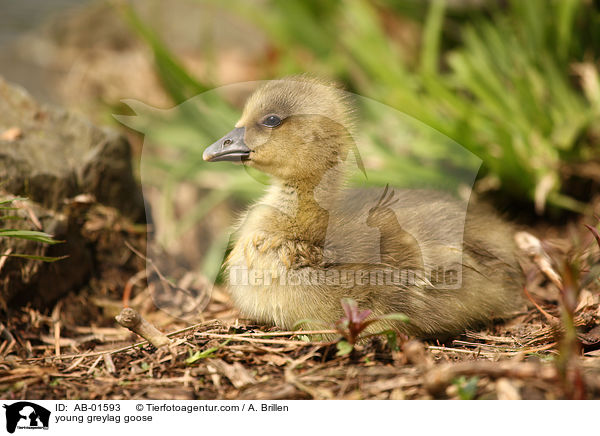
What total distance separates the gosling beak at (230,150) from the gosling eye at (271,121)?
0.08m

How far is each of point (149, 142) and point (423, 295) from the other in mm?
2817

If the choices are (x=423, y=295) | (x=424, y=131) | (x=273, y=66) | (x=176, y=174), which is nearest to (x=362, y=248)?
(x=423, y=295)

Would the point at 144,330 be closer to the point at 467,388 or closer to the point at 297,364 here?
the point at 297,364

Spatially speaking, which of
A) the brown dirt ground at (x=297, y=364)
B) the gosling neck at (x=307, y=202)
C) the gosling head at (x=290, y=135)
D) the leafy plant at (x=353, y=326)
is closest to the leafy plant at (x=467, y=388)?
the brown dirt ground at (x=297, y=364)

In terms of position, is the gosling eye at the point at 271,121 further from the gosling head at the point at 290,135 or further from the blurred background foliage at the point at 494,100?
the blurred background foliage at the point at 494,100

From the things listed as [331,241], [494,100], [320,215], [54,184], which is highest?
[494,100]

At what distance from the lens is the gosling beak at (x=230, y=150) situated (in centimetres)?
225

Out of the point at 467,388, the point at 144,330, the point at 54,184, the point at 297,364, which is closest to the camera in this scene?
the point at 467,388
